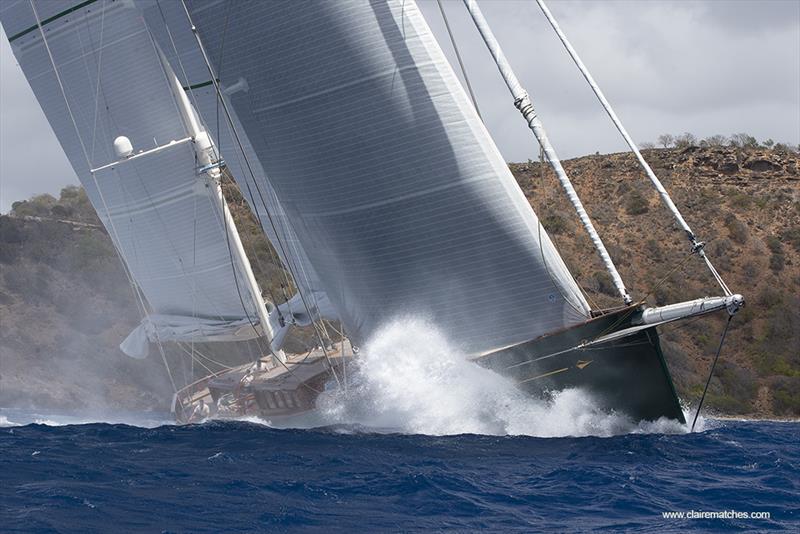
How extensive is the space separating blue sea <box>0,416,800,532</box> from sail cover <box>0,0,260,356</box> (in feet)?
19.2

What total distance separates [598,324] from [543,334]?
3.05 feet

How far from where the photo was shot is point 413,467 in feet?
47.9

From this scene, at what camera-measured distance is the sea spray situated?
55.9 ft

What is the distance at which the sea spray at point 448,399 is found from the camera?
17.0 m

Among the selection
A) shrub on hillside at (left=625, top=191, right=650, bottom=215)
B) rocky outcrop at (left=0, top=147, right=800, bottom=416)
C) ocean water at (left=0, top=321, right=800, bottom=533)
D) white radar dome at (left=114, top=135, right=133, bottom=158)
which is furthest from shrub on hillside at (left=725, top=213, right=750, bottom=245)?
white radar dome at (left=114, top=135, right=133, bottom=158)

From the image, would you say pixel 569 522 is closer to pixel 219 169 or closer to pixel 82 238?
pixel 219 169

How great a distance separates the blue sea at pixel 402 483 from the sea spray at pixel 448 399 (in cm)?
36

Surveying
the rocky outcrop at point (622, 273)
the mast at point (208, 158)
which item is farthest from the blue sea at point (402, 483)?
the rocky outcrop at point (622, 273)

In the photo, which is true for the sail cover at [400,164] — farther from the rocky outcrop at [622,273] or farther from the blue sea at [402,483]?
the rocky outcrop at [622,273]

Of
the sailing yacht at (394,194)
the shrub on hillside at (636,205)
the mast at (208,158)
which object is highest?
the shrub on hillside at (636,205)

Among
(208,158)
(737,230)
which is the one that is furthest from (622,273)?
(208,158)

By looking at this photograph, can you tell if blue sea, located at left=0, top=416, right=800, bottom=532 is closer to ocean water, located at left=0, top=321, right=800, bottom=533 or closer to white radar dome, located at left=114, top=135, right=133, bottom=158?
ocean water, located at left=0, top=321, right=800, bottom=533

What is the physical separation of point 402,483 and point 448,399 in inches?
172

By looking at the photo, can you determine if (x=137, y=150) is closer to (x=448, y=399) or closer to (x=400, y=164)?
(x=400, y=164)
